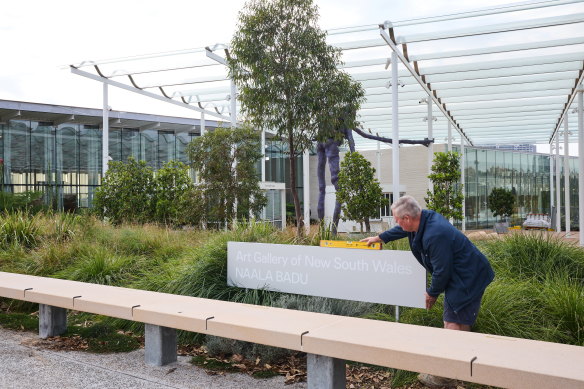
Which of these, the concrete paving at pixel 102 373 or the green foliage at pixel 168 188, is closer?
the concrete paving at pixel 102 373

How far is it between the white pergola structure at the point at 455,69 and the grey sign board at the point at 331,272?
670cm

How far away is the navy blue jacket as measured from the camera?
400 cm

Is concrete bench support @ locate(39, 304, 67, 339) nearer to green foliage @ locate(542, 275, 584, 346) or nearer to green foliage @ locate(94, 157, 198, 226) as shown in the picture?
green foliage @ locate(542, 275, 584, 346)

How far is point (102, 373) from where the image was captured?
4781 millimetres

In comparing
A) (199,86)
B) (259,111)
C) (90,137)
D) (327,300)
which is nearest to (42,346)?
(327,300)

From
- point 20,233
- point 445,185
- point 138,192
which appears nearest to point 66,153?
point 138,192

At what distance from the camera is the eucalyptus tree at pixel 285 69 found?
33.7ft

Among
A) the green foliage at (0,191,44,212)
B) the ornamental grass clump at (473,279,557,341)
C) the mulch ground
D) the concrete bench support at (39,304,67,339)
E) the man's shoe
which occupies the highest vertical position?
the green foliage at (0,191,44,212)

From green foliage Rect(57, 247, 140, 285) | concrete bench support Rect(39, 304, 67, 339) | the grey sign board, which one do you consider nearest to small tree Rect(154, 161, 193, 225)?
green foliage Rect(57, 247, 140, 285)

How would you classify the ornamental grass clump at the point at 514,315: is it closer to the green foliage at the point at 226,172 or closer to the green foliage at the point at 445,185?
the green foliage at the point at 226,172

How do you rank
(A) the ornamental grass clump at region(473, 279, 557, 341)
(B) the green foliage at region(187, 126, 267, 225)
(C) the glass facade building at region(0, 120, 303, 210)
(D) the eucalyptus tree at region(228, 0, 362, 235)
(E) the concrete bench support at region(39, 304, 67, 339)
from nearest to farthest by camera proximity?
(A) the ornamental grass clump at region(473, 279, 557, 341) → (E) the concrete bench support at region(39, 304, 67, 339) → (D) the eucalyptus tree at region(228, 0, 362, 235) → (B) the green foliage at region(187, 126, 267, 225) → (C) the glass facade building at region(0, 120, 303, 210)

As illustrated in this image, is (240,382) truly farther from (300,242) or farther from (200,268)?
(300,242)

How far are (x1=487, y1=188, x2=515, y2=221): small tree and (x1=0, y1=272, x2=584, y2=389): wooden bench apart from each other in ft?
84.1

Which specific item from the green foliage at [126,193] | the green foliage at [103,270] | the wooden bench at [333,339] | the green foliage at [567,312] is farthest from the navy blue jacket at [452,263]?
the green foliage at [126,193]
